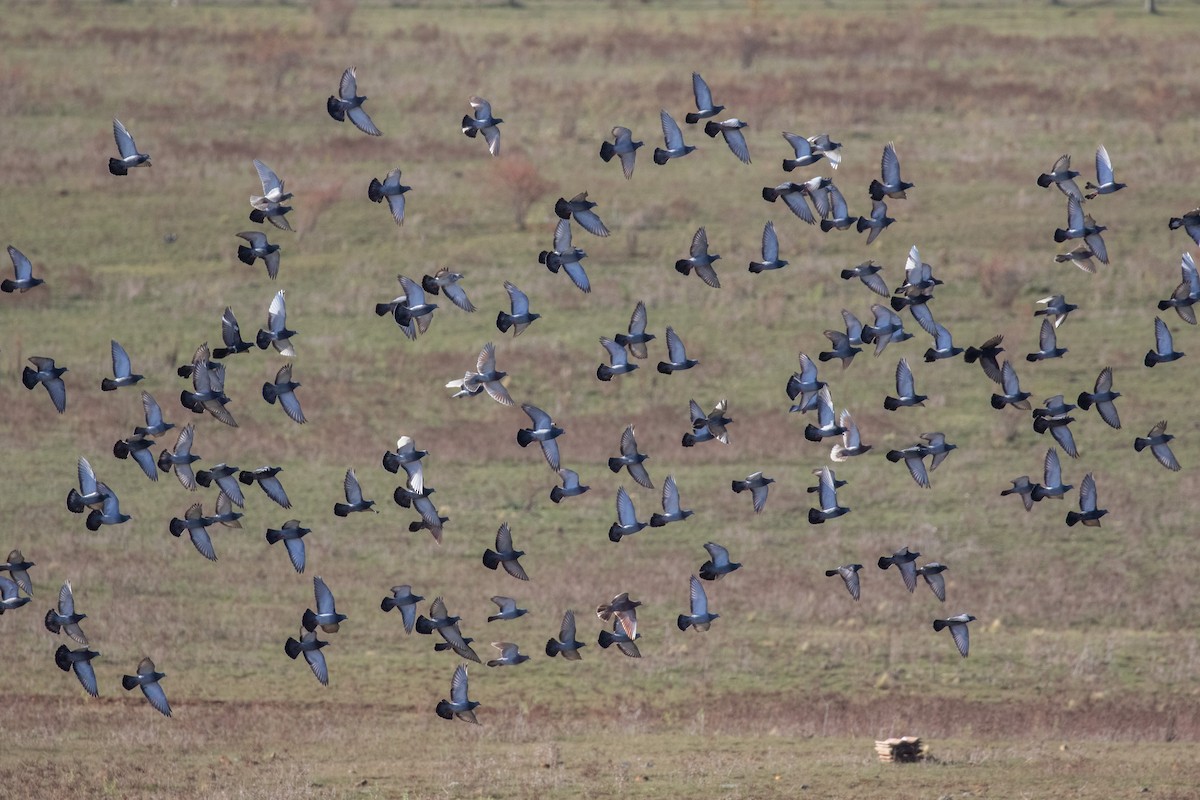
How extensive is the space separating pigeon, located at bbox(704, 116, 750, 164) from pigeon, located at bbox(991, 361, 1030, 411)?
4.39 meters

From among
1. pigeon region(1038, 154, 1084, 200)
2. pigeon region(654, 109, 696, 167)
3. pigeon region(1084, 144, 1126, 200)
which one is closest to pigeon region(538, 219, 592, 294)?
pigeon region(654, 109, 696, 167)

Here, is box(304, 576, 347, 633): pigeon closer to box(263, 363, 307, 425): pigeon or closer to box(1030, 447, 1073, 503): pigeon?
box(263, 363, 307, 425): pigeon

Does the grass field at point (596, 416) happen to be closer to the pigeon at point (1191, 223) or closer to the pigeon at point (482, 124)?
the pigeon at point (1191, 223)

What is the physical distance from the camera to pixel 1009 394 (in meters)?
32.5

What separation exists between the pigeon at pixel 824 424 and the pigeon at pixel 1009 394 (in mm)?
2075

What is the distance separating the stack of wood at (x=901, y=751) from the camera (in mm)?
36125

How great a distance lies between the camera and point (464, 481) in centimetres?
5328

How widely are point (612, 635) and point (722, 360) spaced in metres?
28.6

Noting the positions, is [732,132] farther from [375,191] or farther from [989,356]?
[375,191]

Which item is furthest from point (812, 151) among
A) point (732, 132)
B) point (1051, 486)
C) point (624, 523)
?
point (624, 523)

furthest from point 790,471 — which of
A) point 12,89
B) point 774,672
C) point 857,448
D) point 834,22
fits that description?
point 834,22

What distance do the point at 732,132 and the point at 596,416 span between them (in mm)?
24537

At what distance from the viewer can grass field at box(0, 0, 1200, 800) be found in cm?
3931

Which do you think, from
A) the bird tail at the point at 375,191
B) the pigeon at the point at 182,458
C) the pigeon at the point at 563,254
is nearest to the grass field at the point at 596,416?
the pigeon at the point at 182,458
